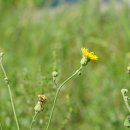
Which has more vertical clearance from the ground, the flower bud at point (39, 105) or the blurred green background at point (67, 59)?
the flower bud at point (39, 105)

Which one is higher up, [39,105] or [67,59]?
[39,105]

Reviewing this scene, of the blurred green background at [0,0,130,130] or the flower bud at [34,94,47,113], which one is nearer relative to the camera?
the flower bud at [34,94,47,113]

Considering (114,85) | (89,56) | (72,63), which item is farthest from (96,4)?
(89,56)

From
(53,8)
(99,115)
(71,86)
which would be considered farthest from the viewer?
(53,8)

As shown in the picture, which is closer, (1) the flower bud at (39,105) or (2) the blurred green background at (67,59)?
(1) the flower bud at (39,105)

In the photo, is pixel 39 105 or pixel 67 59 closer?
pixel 39 105

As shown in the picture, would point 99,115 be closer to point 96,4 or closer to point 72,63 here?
point 72,63

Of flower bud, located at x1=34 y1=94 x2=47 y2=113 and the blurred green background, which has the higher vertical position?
flower bud, located at x1=34 y1=94 x2=47 y2=113

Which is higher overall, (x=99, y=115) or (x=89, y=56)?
(x=89, y=56)
